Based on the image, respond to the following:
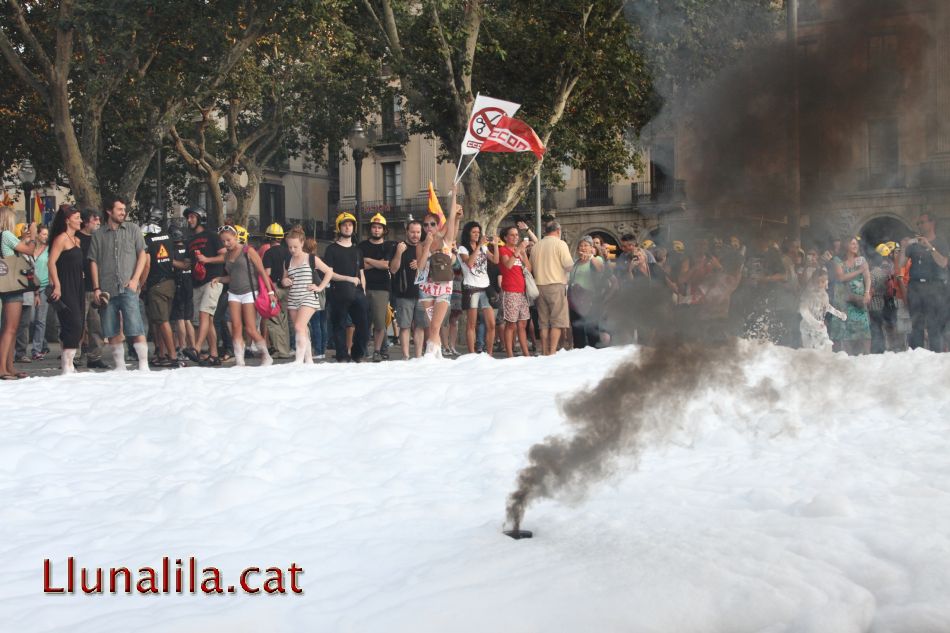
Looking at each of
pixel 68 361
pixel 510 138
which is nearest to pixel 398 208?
pixel 510 138

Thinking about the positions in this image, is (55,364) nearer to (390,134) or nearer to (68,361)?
(68,361)

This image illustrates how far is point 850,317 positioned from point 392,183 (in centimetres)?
4862

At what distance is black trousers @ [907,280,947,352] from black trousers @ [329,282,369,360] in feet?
21.5

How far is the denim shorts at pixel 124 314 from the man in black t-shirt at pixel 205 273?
2645mm

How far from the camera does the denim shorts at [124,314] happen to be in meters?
12.1

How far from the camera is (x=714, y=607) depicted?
4.11m

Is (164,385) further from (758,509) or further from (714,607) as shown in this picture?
(714,607)

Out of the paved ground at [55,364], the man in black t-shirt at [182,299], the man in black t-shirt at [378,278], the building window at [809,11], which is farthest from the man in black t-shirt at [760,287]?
the man in black t-shirt at [182,299]

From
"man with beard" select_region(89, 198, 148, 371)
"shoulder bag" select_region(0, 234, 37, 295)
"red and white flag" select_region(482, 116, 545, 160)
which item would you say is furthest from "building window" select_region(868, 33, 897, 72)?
"red and white flag" select_region(482, 116, 545, 160)

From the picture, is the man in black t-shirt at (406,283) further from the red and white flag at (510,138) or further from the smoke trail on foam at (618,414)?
the smoke trail on foam at (618,414)

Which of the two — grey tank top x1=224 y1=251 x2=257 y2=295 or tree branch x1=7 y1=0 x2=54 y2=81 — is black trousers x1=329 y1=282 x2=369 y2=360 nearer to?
grey tank top x1=224 y1=251 x2=257 y2=295

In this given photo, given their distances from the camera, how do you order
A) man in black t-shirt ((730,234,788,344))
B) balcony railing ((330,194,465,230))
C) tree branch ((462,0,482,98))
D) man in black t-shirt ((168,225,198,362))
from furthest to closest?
1. balcony railing ((330,194,465,230))
2. tree branch ((462,0,482,98))
3. man in black t-shirt ((168,225,198,362))
4. man in black t-shirt ((730,234,788,344))

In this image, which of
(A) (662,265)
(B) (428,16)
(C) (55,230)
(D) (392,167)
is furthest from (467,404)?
(D) (392,167)

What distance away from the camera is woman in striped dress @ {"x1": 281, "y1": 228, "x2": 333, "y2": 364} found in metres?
12.9
